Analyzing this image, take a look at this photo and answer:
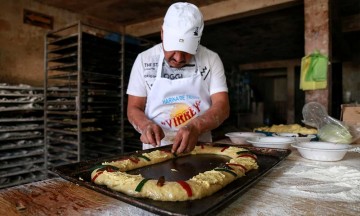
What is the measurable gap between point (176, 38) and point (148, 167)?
815mm

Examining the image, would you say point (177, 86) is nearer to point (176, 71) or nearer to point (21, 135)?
point (176, 71)

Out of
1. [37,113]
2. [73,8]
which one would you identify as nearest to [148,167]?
[37,113]

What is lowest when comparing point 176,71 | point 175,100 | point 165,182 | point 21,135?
point 21,135

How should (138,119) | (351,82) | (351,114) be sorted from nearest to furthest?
(138,119) < (351,114) < (351,82)

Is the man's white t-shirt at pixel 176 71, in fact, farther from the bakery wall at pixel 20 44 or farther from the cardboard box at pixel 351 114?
the bakery wall at pixel 20 44

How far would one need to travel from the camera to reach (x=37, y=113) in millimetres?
3869

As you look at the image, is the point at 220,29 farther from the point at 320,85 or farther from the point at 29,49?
the point at 29,49

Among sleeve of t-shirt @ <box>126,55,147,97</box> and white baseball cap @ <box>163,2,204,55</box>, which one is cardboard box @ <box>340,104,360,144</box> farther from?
sleeve of t-shirt @ <box>126,55,147,97</box>

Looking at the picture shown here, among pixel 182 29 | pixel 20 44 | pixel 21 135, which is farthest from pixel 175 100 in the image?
pixel 20 44

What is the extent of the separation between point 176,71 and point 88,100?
8.55 feet

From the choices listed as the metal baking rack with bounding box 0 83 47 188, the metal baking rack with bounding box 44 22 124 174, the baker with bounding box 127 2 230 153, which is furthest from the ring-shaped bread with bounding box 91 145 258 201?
the metal baking rack with bounding box 0 83 47 188

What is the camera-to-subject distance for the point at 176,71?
71.7 inches

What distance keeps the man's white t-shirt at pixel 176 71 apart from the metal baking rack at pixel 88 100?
70.0 inches

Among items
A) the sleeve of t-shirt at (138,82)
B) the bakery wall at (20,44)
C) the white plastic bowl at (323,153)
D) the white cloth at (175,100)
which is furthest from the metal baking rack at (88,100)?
the white plastic bowl at (323,153)
